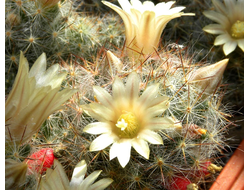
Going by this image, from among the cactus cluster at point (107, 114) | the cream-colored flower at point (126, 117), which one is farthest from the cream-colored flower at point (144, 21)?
the cream-colored flower at point (126, 117)

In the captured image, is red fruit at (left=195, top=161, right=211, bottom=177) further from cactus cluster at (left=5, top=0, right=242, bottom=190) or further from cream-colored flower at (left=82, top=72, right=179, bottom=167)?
cream-colored flower at (left=82, top=72, right=179, bottom=167)

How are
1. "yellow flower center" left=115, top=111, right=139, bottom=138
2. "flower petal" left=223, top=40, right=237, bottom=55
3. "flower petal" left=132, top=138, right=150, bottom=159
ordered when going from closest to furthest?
"flower petal" left=132, top=138, right=150, bottom=159, "yellow flower center" left=115, top=111, right=139, bottom=138, "flower petal" left=223, top=40, right=237, bottom=55

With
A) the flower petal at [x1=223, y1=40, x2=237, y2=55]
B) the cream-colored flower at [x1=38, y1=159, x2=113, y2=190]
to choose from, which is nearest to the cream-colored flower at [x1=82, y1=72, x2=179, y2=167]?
the cream-colored flower at [x1=38, y1=159, x2=113, y2=190]

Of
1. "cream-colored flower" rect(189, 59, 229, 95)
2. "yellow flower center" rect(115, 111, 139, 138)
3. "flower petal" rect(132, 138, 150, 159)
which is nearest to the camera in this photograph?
"flower petal" rect(132, 138, 150, 159)

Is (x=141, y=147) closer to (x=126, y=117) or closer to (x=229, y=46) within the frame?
(x=126, y=117)

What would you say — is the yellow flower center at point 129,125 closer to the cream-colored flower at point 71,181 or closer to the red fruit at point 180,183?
the cream-colored flower at point 71,181
